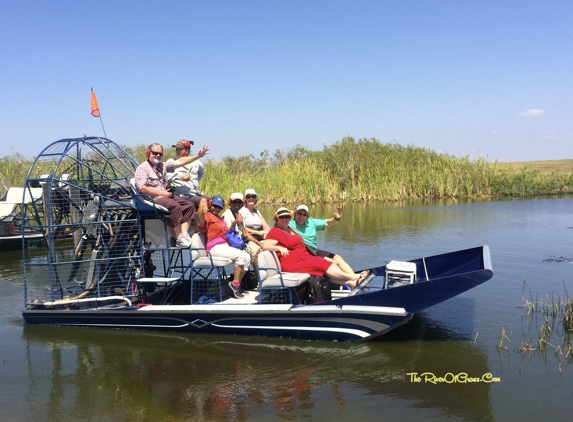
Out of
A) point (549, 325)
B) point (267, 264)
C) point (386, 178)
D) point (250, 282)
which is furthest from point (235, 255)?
point (386, 178)

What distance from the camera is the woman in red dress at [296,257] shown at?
24.5 feet

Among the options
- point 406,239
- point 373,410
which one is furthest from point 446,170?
point 373,410

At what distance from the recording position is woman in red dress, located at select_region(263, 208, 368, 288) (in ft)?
24.5

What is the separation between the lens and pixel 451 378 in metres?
6.02

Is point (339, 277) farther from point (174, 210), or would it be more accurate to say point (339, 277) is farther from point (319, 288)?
point (174, 210)

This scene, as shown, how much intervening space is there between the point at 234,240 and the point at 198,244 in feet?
1.81

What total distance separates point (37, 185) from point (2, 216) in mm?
8381

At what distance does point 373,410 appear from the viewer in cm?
534

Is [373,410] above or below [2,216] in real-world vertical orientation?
below

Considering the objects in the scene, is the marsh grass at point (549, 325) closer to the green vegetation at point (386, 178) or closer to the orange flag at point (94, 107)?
the orange flag at point (94, 107)

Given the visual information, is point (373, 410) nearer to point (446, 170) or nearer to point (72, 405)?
point (72, 405)

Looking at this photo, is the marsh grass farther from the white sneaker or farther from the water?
the white sneaker

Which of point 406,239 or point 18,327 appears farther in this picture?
point 406,239

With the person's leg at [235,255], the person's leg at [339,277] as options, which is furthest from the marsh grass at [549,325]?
the person's leg at [235,255]
